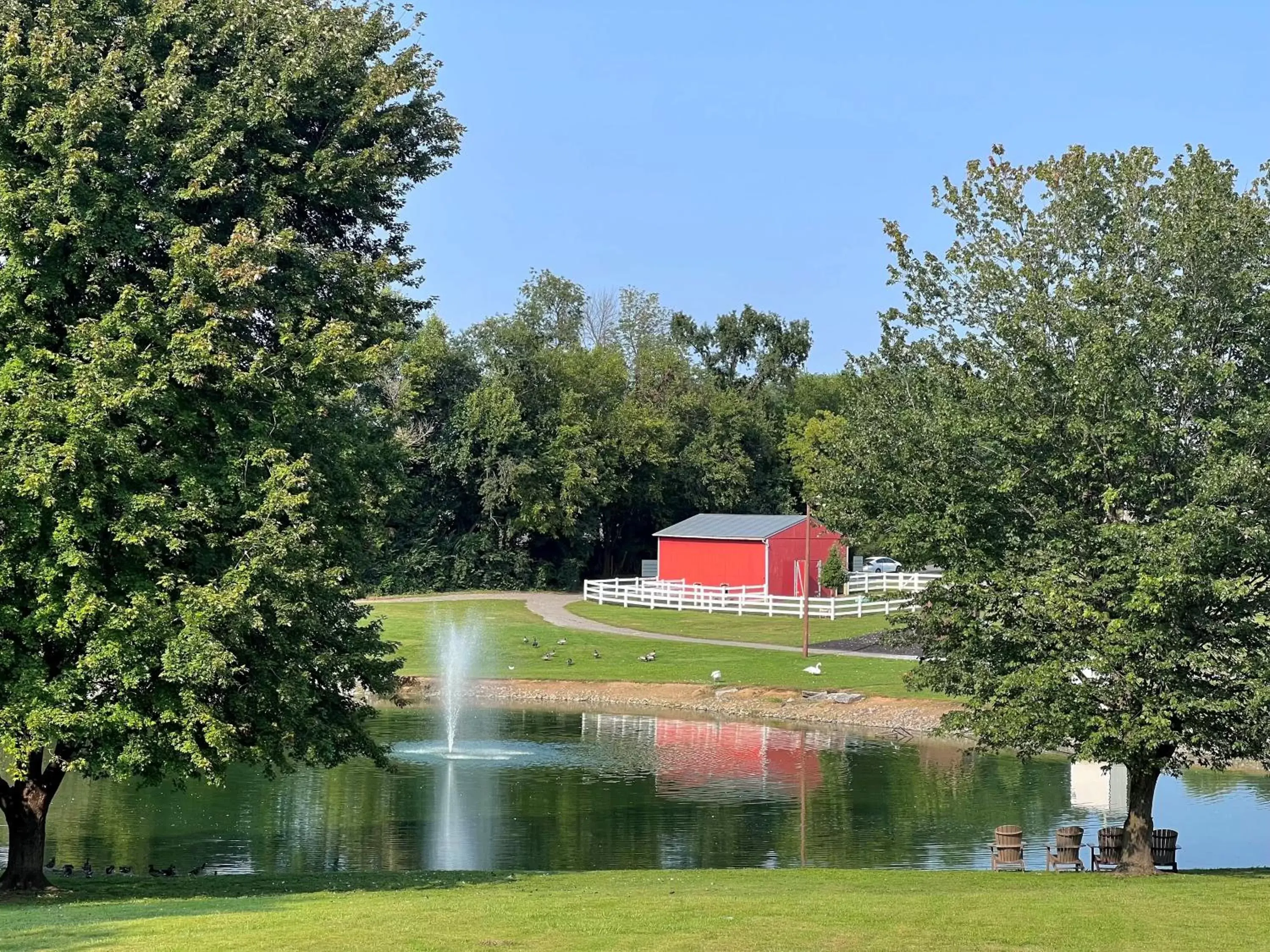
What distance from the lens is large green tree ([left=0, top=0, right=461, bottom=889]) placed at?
1764 cm

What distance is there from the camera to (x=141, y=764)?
60.7 ft

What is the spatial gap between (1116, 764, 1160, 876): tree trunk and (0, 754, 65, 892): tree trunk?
636 inches

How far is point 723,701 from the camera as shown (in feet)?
149

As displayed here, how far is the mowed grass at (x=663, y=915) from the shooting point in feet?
45.9

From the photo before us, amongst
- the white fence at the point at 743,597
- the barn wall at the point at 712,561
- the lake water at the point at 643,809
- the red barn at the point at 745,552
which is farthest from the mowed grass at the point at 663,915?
the barn wall at the point at 712,561

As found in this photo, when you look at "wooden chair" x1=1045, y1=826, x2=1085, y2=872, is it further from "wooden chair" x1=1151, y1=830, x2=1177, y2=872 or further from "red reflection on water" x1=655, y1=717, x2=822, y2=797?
"red reflection on water" x1=655, y1=717, x2=822, y2=797

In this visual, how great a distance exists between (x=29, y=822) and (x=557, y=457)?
59125 millimetres

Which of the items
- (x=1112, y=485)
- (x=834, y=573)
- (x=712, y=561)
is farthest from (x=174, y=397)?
(x=712, y=561)

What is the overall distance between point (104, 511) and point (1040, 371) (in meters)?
13.3

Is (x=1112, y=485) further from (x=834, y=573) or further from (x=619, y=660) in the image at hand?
(x=834, y=573)

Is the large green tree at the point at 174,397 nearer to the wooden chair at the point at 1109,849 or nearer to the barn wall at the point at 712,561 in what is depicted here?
the wooden chair at the point at 1109,849

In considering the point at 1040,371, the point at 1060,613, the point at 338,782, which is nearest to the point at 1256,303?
the point at 1040,371

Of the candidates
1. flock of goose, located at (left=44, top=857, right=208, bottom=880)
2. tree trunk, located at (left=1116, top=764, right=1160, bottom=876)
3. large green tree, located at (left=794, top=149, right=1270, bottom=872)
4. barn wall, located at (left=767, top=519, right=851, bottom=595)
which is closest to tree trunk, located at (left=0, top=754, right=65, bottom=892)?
flock of goose, located at (left=44, top=857, right=208, bottom=880)

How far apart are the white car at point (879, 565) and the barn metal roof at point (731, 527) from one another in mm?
10218
